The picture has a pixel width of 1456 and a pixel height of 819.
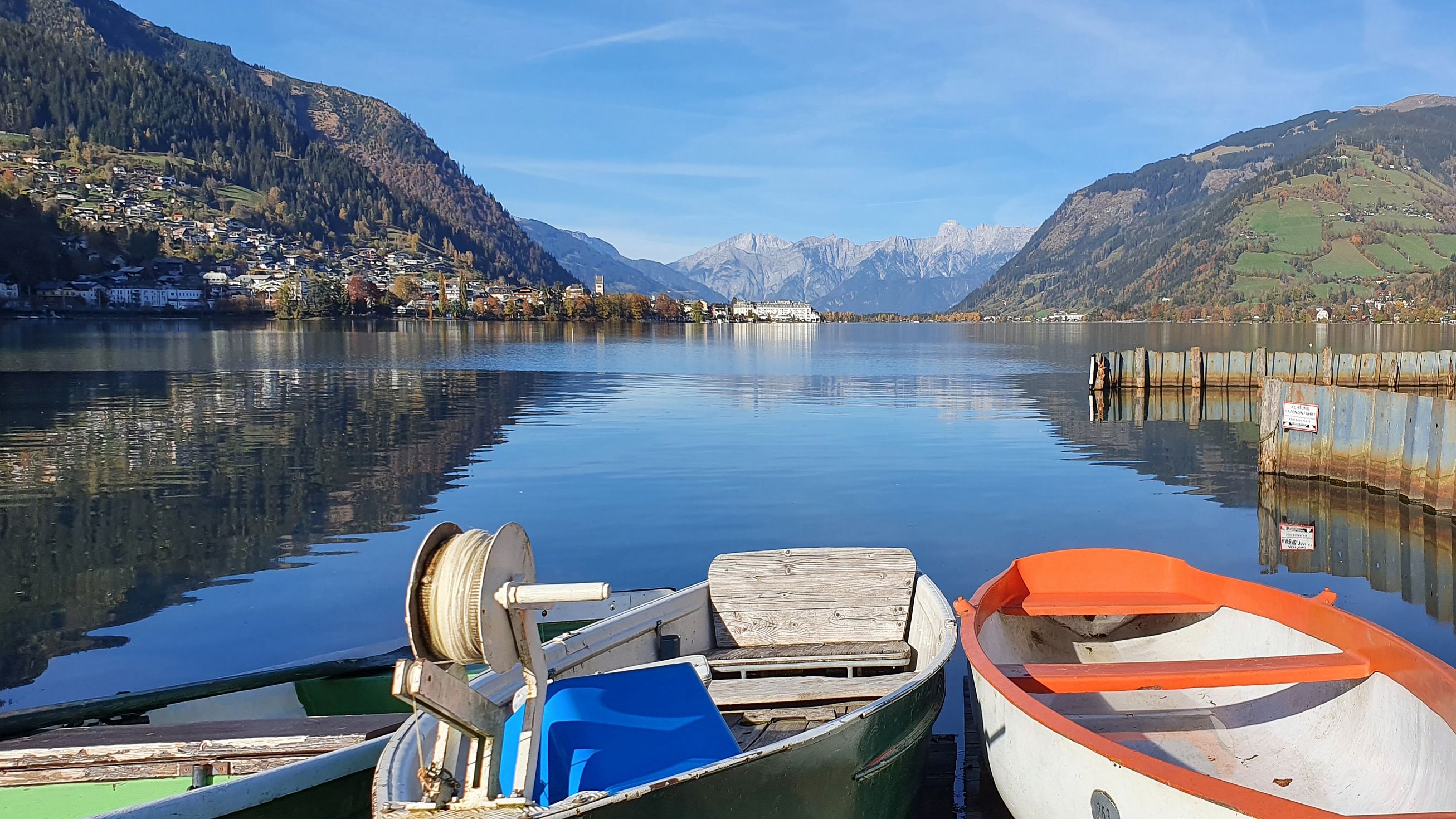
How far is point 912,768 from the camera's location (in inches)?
294

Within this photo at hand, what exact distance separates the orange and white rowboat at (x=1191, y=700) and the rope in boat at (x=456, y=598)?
3.83 m

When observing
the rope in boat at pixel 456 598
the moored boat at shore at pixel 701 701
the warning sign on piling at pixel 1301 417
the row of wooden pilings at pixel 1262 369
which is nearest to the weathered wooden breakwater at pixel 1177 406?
the row of wooden pilings at pixel 1262 369

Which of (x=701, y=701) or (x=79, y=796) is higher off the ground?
(x=701, y=701)

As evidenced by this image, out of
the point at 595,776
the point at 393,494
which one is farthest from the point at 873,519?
the point at 595,776

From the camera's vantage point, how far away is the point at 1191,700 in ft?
28.4

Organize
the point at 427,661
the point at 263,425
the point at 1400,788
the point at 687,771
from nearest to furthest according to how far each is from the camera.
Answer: the point at 427,661 → the point at 687,771 → the point at 1400,788 → the point at 263,425

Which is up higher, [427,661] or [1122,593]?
[427,661]

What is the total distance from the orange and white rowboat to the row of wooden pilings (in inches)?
1465

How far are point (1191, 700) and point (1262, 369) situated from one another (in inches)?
1592

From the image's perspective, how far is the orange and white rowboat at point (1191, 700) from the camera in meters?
5.82

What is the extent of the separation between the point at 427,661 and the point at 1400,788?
6419 millimetres

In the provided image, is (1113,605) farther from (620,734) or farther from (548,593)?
(548,593)

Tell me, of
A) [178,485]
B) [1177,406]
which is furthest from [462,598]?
[1177,406]

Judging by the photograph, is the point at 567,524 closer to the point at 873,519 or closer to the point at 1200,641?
the point at 873,519
